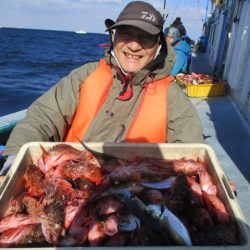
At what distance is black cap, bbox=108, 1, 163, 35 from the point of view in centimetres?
279

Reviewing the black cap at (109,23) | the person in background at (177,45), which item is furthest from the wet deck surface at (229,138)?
the black cap at (109,23)

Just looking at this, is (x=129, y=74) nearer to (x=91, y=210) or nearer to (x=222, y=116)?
(x=91, y=210)

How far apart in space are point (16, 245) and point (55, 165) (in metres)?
0.77

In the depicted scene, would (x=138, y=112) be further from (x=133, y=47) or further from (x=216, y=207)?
(x=216, y=207)

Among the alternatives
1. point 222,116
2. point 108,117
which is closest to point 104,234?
point 108,117

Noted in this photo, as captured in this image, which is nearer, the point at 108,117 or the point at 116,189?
the point at 116,189

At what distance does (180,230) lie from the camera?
1722 mm

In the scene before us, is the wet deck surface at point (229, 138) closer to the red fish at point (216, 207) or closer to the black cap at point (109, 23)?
the red fish at point (216, 207)

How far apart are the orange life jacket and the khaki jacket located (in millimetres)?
49

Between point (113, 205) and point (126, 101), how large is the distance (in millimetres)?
1349

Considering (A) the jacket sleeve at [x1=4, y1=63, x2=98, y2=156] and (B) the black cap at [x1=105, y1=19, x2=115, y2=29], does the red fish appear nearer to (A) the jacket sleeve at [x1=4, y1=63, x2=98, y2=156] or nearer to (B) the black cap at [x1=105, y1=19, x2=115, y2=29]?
(A) the jacket sleeve at [x1=4, y1=63, x2=98, y2=156]

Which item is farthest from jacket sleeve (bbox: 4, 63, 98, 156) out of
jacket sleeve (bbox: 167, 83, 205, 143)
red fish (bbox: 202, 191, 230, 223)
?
red fish (bbox: 202, 191, 230, 223)

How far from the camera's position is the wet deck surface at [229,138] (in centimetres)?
435

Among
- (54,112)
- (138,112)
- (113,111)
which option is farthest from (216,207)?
(54,112)
